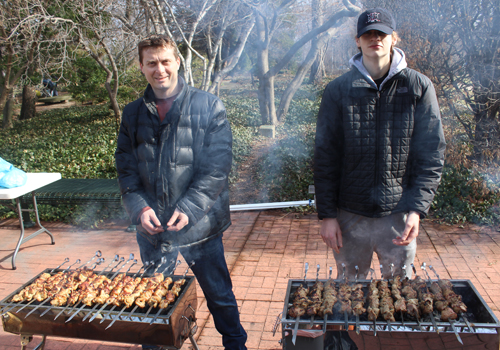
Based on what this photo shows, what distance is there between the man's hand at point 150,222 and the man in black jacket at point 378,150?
952mm

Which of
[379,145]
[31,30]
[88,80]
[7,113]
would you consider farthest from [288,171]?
[7,113]

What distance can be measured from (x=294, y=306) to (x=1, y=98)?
12154 millimetres

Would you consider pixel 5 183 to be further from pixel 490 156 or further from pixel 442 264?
pixel 490 156

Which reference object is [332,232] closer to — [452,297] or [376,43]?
[452,297]

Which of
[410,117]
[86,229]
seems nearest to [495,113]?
[410,117]

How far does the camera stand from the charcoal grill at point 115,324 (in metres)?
1.95

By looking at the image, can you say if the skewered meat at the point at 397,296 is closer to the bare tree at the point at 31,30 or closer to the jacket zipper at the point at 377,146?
the jacket zipper at the point at 377,146

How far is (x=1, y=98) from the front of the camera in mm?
11039

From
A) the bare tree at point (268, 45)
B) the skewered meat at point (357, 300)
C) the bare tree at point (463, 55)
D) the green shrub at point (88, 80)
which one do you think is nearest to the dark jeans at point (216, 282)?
the skewered meat at point (357, 300)

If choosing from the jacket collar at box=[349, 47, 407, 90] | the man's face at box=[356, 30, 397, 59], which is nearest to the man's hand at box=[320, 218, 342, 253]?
the jacket collar at box=[349, 47, 407, 90]

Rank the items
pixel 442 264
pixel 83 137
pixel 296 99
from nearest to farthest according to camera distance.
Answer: pixel 442 264
pixel 83 137
pixel 296 99

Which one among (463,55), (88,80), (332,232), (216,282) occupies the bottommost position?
(216,282)

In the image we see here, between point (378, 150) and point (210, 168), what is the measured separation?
0.97 m

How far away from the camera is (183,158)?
7.32 ft
